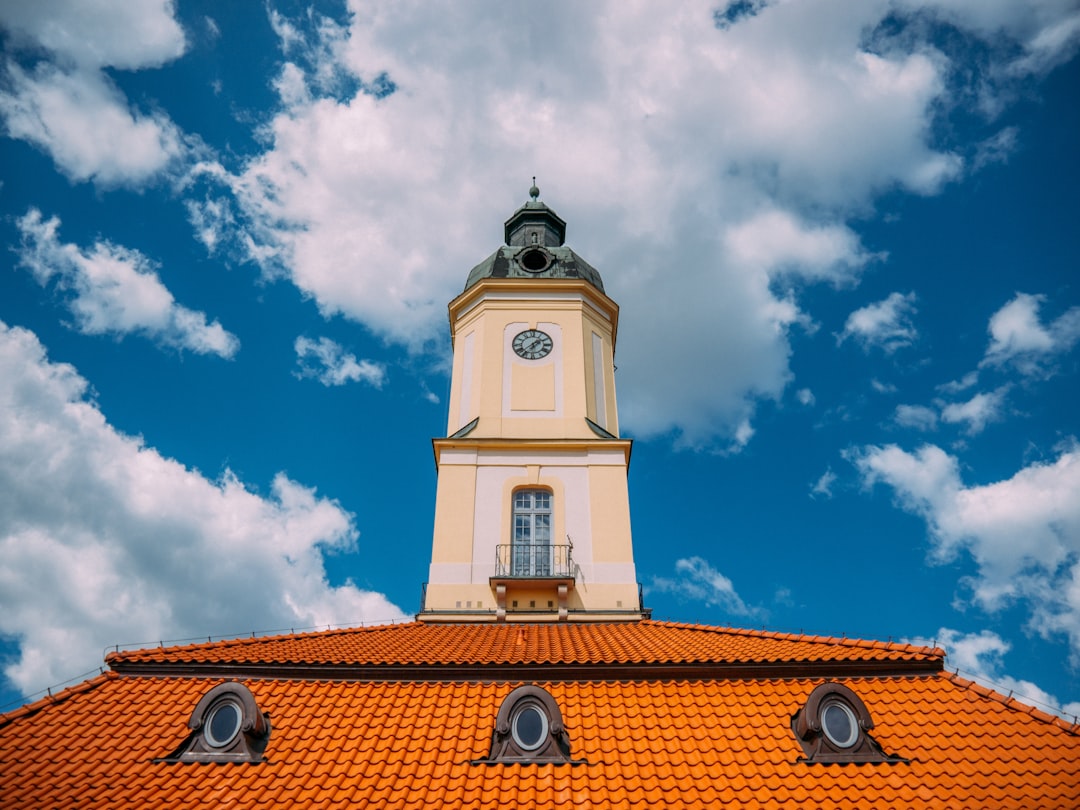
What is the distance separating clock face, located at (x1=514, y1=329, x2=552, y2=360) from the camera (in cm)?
1930

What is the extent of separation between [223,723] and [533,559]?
8.13 metres

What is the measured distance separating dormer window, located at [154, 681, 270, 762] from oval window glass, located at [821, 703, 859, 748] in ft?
23.5

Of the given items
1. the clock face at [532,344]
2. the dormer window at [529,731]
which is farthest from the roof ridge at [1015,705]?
the clock face at [532,344]

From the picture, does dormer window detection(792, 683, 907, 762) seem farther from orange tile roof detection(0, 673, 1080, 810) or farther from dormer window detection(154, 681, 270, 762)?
dormer window detection(154, 681, 270, 762)

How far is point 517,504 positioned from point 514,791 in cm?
917

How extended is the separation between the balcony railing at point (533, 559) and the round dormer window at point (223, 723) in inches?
288

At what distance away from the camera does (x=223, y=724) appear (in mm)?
9430

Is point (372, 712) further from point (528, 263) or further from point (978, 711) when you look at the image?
point (528, 263)

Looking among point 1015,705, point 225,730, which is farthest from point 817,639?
point 225,730

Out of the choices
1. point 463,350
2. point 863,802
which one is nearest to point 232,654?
point 863,802

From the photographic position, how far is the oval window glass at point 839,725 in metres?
9.18

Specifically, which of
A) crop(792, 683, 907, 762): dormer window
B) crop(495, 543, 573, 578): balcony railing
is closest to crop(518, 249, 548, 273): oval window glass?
crop(495, 543, 573, 578): balcony railing

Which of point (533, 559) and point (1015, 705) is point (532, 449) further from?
point (1015, 705)

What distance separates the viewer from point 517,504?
17328mm
